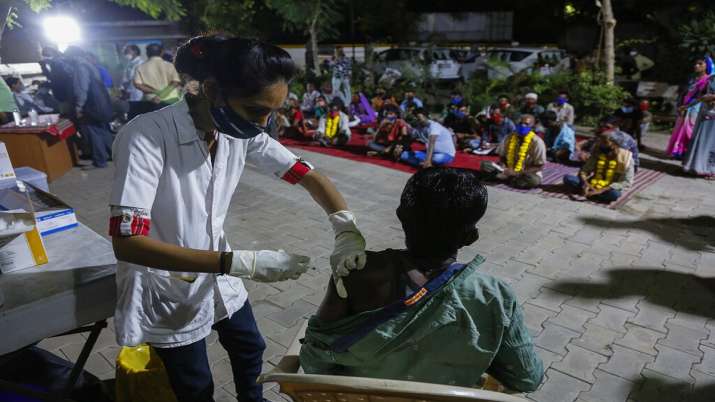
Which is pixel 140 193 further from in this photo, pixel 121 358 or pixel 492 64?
pixel 492 64

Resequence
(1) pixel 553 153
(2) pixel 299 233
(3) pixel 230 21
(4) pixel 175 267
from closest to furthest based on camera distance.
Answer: (4) pixel 175 267, (2) pixel 299 233, (1) pixel 553 153, (3) pixel 230 21

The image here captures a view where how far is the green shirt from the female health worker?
0.19 meters

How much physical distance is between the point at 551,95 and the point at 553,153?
3.43 metres

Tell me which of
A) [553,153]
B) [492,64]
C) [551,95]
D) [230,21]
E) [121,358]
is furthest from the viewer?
[230,21]

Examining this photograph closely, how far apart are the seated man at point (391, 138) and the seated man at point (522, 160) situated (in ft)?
5.58

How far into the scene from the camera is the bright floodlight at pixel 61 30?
11.4 meters

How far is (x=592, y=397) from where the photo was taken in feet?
8.61

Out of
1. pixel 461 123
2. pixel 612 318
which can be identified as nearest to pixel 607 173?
pixel 612 318

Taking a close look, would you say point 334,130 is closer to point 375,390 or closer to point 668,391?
point 668,391

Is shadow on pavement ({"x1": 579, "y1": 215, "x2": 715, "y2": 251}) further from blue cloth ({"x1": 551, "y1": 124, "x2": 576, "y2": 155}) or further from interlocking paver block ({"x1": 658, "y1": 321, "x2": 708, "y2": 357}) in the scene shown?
blue cloth ({"x1": 551, "y1": 124, "x2": 576, "y2": 155})

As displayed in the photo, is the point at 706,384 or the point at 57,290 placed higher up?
the point at 57,290

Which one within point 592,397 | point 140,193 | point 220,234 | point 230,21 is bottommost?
point 592,397

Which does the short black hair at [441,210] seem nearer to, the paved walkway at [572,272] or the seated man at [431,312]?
the seated man at [431,312]

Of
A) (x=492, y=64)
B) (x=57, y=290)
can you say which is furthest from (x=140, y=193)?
(x=492, y=64)
